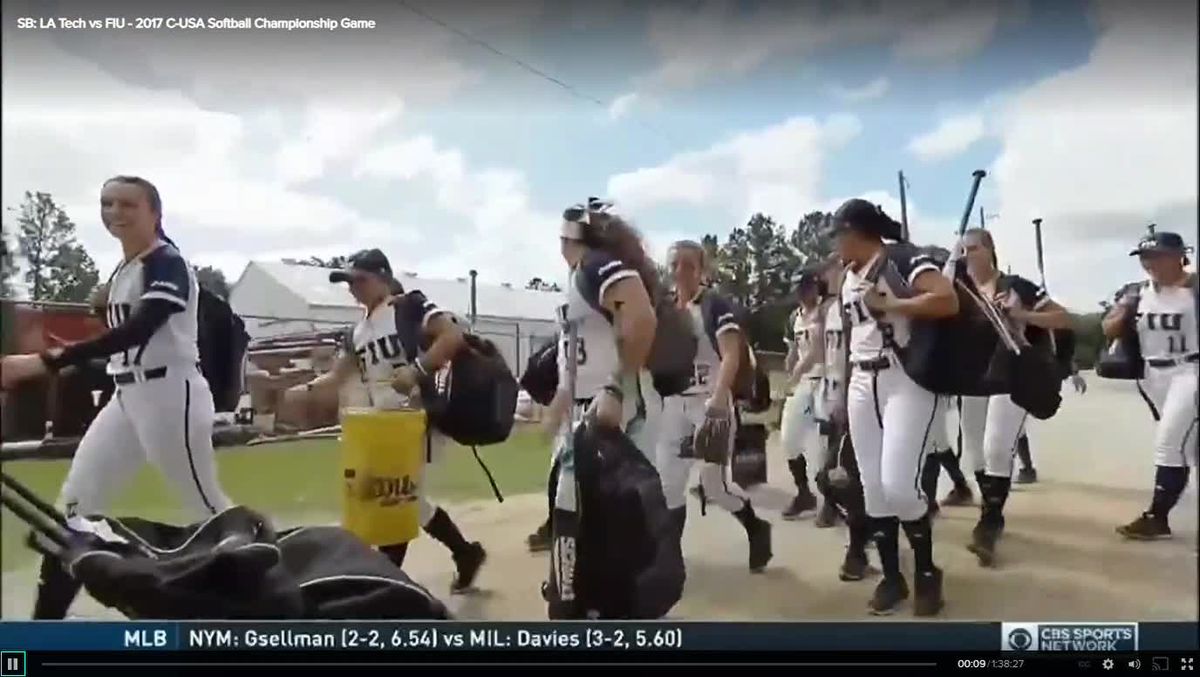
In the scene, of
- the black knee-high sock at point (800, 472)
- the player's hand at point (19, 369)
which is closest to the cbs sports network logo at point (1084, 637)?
the black knee-high sock at point (800, 472)

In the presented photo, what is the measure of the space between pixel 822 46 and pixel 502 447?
0.93 metres

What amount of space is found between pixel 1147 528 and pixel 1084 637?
0.23 m

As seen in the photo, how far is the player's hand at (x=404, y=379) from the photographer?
6.39ft

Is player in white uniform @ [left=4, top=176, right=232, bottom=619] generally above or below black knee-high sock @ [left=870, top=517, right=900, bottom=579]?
above

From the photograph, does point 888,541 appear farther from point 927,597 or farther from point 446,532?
point 446,532

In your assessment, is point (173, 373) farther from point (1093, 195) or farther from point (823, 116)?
point (1093, 195)

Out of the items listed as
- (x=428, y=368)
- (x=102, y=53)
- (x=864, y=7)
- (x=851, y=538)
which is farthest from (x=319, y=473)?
(x=864, y=7)

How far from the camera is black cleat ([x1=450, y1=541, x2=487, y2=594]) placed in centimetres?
195

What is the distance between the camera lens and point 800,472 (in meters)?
1.95

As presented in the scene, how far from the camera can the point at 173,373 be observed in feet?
6.33

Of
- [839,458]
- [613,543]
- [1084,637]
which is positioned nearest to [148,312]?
[613,543]

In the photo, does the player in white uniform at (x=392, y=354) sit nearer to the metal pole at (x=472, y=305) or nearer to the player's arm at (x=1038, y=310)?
the metal pole at (x=472, y=305)

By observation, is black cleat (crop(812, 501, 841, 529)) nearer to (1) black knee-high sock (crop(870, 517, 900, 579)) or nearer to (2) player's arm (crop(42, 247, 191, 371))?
(1) black knee-high sock (crop(870, 517, 900, 579))
